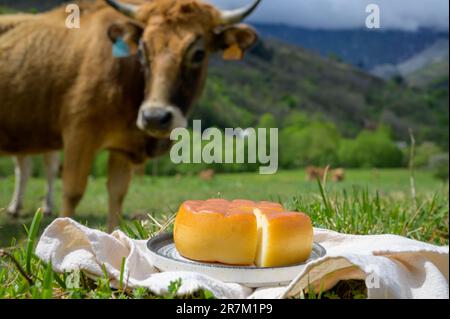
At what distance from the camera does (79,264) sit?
98cm

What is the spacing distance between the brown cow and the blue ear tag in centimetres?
3

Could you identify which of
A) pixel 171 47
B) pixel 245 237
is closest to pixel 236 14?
pixel 171 47

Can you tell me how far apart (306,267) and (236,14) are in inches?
101

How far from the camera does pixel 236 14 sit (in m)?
3.31

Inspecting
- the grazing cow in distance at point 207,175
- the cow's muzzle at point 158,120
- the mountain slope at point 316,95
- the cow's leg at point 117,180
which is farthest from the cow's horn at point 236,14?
the mountain slope at point 316,95

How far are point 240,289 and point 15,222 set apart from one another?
136 inches

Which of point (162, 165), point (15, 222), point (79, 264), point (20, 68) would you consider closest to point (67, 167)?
point (20, 68)

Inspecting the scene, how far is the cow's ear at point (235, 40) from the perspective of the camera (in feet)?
10.8

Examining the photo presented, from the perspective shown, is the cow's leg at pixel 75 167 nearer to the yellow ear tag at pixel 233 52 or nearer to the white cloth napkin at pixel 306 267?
the yellow ear tag at pixel 233 52

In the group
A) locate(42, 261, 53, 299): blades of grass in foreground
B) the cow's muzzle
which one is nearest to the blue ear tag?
the cow's muzzle

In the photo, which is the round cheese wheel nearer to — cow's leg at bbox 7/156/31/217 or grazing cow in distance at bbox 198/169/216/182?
cow's leg at bbox 7/156/31/217

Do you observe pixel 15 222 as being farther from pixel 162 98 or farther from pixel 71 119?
pixel 162 98

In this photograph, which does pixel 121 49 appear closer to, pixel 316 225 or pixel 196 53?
pixel 196 53

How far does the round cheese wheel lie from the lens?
98 centimetres
